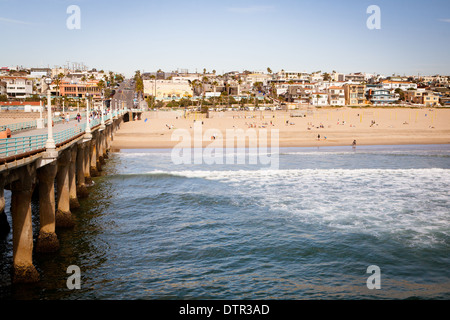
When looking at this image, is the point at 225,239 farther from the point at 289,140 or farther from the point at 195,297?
the point at 289,140

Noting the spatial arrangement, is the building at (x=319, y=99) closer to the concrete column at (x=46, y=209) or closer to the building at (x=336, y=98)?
the building at (x=336, y=98)

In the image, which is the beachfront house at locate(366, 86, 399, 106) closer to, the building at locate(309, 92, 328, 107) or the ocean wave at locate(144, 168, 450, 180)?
the building at locate(309, 92, 328, 107)

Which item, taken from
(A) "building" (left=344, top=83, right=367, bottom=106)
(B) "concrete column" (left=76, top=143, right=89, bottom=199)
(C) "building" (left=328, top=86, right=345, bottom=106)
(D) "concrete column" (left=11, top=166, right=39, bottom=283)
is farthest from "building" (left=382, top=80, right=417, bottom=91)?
(D) "concrete column" (left=11, top=166, right=39, bottom=283)

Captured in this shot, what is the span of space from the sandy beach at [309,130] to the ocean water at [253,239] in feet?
86.9

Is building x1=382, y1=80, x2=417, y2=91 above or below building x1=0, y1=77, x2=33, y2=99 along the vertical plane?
above

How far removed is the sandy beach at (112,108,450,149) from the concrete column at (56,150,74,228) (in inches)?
1502

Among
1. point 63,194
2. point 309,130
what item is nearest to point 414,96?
point 309,130

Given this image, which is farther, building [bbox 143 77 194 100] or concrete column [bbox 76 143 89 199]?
building [bbox 143 77 194 100]

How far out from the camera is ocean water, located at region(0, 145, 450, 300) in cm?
1630

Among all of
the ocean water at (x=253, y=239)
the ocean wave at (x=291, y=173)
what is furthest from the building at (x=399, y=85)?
the ocean water at (x=253, y=239)

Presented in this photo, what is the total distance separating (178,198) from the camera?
31000 mm

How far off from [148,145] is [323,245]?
146 ft

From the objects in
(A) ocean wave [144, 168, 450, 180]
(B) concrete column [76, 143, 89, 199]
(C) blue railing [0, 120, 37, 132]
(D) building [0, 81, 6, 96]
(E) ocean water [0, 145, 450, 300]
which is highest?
(D) building [0, 81, 6, 96]
